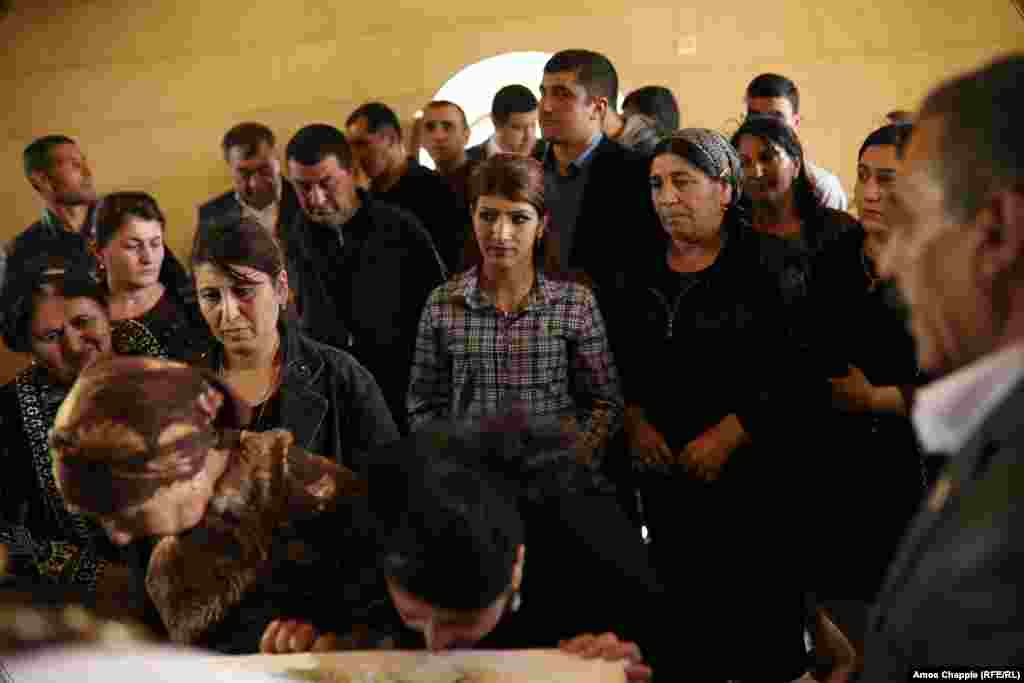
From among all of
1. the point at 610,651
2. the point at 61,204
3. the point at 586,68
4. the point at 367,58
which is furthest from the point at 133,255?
the point at 367,58

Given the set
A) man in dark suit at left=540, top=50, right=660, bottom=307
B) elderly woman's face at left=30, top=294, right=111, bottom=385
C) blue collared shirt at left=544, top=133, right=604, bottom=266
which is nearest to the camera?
elderly woman's face at left=30, top=294, right=111, bottom=385

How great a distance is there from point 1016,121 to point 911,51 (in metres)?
3.41

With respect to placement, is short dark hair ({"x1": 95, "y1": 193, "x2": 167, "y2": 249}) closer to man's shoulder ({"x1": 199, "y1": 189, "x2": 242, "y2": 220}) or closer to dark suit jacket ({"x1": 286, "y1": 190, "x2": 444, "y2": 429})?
dark suit jacket ({"x1": 286, "y1": 190, "x2": 444, "y2": 429})

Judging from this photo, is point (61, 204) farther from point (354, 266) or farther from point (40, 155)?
point (354, 266)

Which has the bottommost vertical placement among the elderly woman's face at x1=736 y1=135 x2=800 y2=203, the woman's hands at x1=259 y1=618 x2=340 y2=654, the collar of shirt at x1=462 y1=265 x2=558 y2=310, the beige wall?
the woman's hands at x1=259 y1=618 x2=340 y2=654

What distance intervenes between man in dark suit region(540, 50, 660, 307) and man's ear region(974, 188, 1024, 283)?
4.91 ft

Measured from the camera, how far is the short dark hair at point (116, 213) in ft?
7.54

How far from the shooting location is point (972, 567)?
73cm

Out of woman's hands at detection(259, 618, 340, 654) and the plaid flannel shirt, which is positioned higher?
the plaid flannel shirt

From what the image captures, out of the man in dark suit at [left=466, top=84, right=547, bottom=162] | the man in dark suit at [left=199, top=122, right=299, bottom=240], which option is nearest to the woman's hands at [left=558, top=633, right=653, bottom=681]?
the man in dark suit at [left=199, top=122, right=299, bottom=240]

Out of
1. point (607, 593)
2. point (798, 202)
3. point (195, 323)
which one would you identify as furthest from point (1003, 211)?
point (798, 202)

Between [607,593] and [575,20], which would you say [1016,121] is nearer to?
[607,593]

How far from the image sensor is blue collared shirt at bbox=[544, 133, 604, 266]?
2.47 metres

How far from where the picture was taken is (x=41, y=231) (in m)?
2.64
